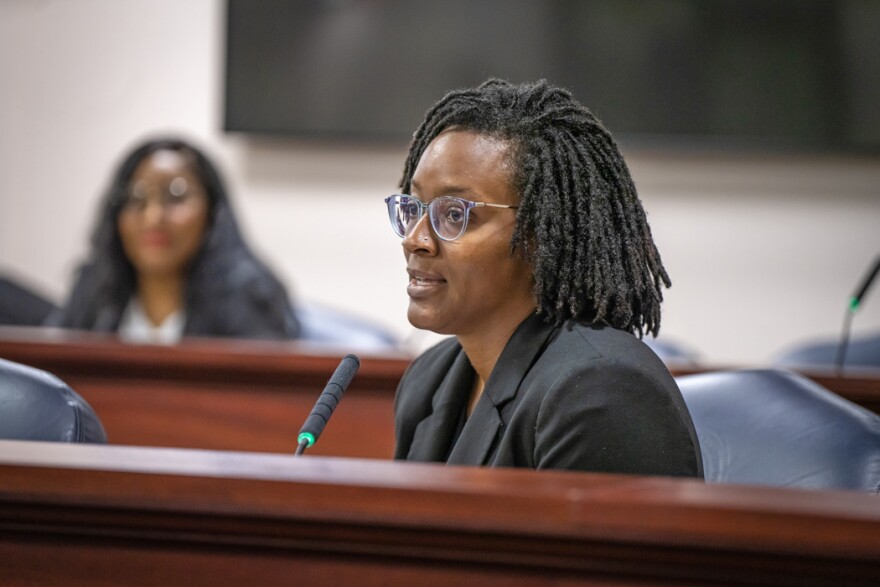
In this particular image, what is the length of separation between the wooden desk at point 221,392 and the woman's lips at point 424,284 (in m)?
0.78

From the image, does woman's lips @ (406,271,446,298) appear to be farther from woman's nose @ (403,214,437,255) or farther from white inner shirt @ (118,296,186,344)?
white inner shirt @ (118,296,186,344)

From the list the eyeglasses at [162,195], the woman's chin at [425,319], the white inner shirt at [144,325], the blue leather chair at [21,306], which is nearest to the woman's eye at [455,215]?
the woman's chin at [425,319]

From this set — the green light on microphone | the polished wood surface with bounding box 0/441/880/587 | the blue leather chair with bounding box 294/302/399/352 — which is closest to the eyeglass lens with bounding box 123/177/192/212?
the blue leather chair with bounding box 294/302/399/352

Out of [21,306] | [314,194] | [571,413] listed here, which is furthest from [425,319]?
[314,194]

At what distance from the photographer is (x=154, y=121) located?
480cm

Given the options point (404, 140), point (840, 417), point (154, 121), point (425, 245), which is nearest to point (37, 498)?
point (425, 245)

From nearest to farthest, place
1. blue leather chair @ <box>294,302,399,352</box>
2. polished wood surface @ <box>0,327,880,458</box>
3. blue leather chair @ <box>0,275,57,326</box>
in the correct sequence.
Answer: polished wood surface @ <box>0,327,880,458</box>
blue leather chair @ <box>294,302,399,352</box>
blue leather chair @ <box>0,275,57,326</box>

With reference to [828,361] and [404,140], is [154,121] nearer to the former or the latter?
[404,140]

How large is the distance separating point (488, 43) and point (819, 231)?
1470mm

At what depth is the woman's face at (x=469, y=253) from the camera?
59.6 inches

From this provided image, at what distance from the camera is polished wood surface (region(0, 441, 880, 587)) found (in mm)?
843

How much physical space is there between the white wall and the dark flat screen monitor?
0.12 metres

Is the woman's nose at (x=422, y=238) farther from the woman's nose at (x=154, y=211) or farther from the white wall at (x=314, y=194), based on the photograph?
the white wall at (x=314, y=194)

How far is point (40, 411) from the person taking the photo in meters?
1.53
